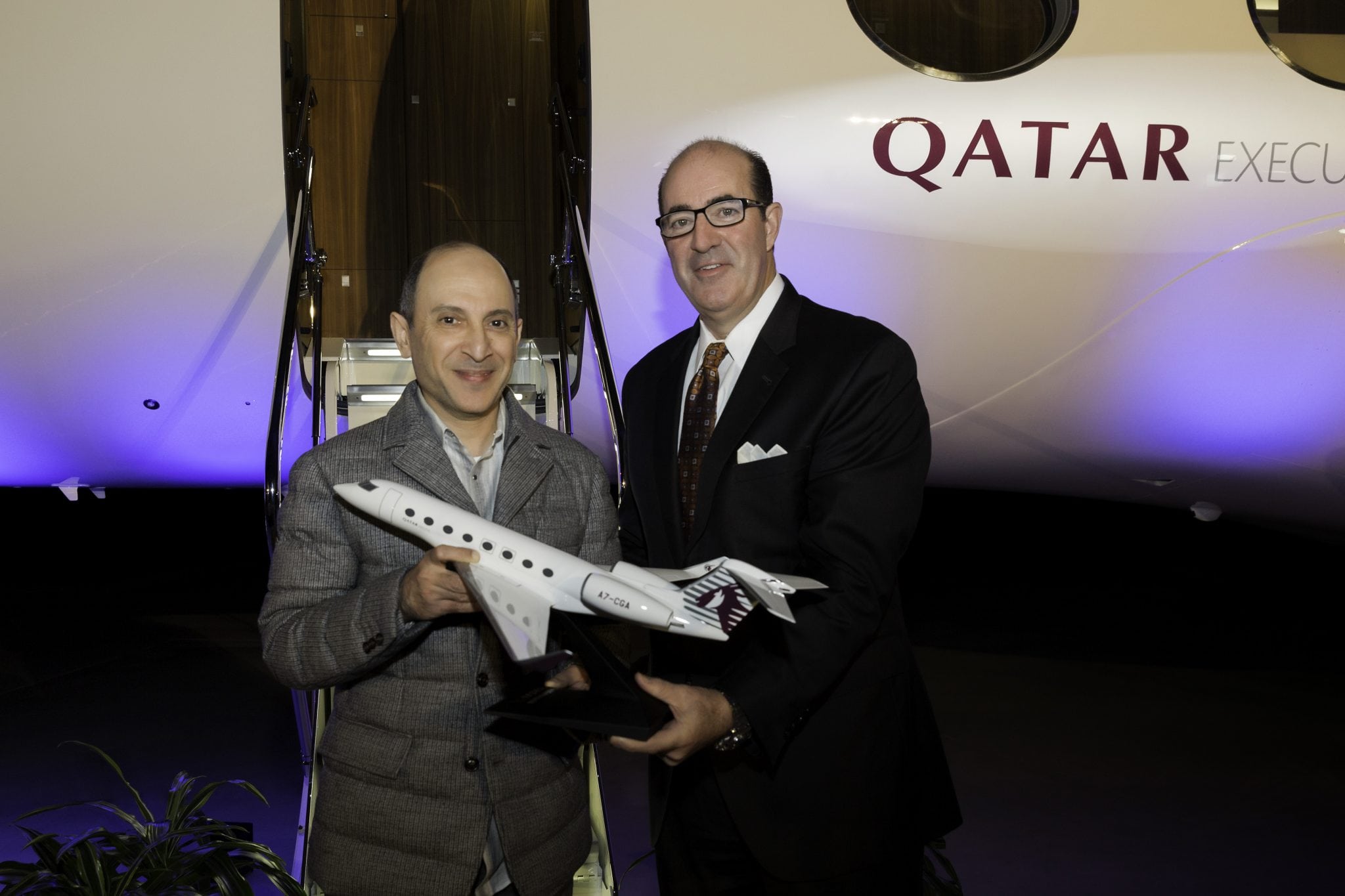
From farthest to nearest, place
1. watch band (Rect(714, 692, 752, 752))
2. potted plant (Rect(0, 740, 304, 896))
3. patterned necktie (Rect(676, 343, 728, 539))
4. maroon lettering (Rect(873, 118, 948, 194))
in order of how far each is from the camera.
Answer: maroon lettering (Rect(873, 118, 948, 194)), potted plant (Rect(0, 740, 304, 896)), patterned necktie (Rect(676, 343, 728, 539)), watch band (Rect(714, 692, 752, 752))

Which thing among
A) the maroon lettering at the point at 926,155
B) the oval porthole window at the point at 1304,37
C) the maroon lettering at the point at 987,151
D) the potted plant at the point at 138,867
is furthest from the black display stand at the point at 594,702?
the oval porthole window at the point at 1304,37

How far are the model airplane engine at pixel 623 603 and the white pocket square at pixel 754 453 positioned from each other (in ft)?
1.28

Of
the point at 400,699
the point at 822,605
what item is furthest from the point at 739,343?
the point at 400,699

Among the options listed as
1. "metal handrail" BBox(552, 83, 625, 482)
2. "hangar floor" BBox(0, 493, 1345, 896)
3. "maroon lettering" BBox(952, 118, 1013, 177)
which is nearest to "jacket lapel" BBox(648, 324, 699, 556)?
"metal handrail" BBox(552, 83, 625, 482)

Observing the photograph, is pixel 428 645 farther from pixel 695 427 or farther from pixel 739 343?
pixel 739 343

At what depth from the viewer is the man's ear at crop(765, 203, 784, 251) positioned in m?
2.29

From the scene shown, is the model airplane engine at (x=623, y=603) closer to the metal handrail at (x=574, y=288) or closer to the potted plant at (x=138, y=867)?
the potted plant at (x=138, y=867)

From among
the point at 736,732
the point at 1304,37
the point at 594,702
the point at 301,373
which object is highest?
the point at 1304,37

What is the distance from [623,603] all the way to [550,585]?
0.40ft

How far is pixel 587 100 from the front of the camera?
410 cm

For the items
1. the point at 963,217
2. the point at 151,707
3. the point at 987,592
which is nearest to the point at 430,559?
the point at 963,217

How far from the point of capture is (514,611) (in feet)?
5.79

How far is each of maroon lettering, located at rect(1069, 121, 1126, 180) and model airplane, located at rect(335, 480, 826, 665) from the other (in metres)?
2.98

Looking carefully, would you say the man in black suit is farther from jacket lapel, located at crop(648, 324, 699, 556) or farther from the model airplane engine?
the model airplane engine
